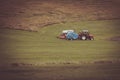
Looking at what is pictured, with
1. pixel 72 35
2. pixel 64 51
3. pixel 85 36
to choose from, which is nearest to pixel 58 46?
pixel 64 51

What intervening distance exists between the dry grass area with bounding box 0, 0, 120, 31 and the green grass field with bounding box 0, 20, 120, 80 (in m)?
0.14

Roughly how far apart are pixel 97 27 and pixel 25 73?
160cm

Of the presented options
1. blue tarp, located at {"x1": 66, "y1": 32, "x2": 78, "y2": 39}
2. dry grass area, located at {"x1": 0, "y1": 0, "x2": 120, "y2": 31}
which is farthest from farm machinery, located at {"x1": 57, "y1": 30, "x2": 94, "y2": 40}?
dry grass area, located at {"x1": 0, "y1": 0, "x2": 120, "y2": 31}

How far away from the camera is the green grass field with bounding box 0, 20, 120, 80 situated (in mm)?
3850

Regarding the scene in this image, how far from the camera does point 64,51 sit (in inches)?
174

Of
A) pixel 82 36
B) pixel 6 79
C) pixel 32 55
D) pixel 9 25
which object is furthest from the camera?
pixel 9 25

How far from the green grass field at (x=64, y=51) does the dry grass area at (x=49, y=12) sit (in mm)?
139

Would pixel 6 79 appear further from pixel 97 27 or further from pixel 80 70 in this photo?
pixel 97 27

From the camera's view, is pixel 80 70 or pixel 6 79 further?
pixel 80 70

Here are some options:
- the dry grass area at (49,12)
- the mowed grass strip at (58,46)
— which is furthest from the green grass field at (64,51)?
the dry grass area at (49,12)

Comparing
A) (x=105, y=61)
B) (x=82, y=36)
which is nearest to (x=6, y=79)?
(x=105, y=61)

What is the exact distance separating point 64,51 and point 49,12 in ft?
3.64

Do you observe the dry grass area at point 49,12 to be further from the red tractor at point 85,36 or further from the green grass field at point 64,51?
the red tractor at point 85,36

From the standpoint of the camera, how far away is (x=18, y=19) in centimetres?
523
